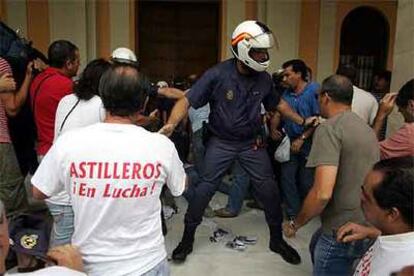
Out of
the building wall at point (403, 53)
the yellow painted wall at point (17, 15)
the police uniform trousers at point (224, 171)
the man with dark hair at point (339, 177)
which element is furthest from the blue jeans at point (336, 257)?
the yellow painted wall at point (17, 15)

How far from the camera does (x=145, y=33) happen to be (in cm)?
853

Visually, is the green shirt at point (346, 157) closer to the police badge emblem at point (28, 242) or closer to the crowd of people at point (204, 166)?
the crowd of people at point (204, 166)

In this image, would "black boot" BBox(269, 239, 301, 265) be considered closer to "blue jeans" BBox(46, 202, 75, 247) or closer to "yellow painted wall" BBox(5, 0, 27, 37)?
"blue jeans" BBox(46, 202, 75, 247)

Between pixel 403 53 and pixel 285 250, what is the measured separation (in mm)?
2053

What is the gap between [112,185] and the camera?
178 centimetres

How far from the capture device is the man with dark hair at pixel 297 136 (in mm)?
4340

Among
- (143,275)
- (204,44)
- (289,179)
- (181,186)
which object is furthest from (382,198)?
(204,44)

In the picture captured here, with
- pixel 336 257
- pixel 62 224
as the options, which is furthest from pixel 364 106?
pixel 62 224

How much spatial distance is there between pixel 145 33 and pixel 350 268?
6.68 meters

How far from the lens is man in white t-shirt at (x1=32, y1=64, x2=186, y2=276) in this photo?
179 centimetres

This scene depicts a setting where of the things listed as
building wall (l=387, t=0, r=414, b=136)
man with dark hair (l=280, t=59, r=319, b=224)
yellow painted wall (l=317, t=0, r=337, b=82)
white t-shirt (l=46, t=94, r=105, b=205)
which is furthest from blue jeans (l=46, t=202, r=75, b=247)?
yellow painted wall (l=317, t=0, r=337, b=82)

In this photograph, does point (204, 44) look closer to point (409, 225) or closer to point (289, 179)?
point (289, 179)

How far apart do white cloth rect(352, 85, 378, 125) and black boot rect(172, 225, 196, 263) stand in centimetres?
173

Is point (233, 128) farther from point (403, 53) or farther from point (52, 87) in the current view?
point (403, 53)
